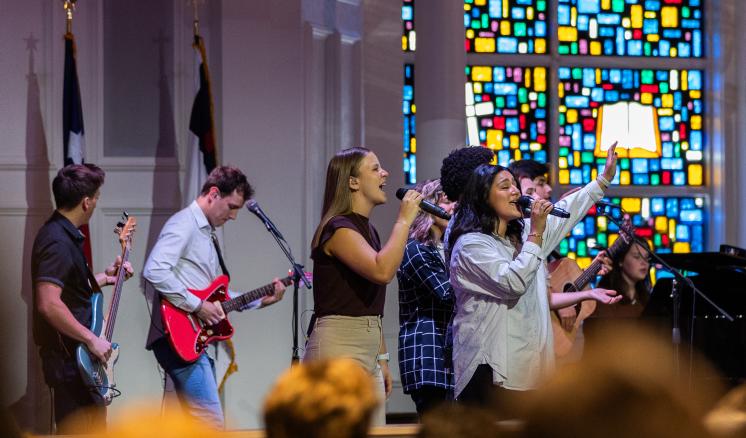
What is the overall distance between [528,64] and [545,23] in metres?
0.38

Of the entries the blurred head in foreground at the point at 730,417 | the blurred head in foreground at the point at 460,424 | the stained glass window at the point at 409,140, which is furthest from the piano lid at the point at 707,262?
the blurred head in foreground at the point at 460,424

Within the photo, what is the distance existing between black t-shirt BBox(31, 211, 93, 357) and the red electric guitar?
1.72ft

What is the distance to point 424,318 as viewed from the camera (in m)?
4.38

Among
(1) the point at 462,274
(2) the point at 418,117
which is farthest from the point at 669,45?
(1) the point at 462,274

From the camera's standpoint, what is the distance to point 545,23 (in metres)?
8.80

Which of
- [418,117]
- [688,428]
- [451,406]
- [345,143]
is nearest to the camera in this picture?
[688,428]

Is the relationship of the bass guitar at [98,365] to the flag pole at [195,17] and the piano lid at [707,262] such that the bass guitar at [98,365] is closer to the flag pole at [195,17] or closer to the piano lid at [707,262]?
the flag pole at [195,17]

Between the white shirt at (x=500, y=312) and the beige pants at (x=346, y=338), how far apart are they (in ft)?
1.11

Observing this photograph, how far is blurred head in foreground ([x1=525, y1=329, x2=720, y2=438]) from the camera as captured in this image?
108 centimetres

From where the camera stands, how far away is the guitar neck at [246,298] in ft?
18.6

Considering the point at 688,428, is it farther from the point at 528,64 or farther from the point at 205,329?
the point at 528,64

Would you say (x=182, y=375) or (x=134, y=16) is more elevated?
(x=134, y=16)

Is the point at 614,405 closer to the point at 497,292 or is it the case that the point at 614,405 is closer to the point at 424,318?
the point at 497,292

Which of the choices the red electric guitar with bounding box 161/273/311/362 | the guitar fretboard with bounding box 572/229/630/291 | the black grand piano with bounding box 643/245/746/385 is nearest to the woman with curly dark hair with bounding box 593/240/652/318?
the black grand piano with bounding box 643/245/746/385
